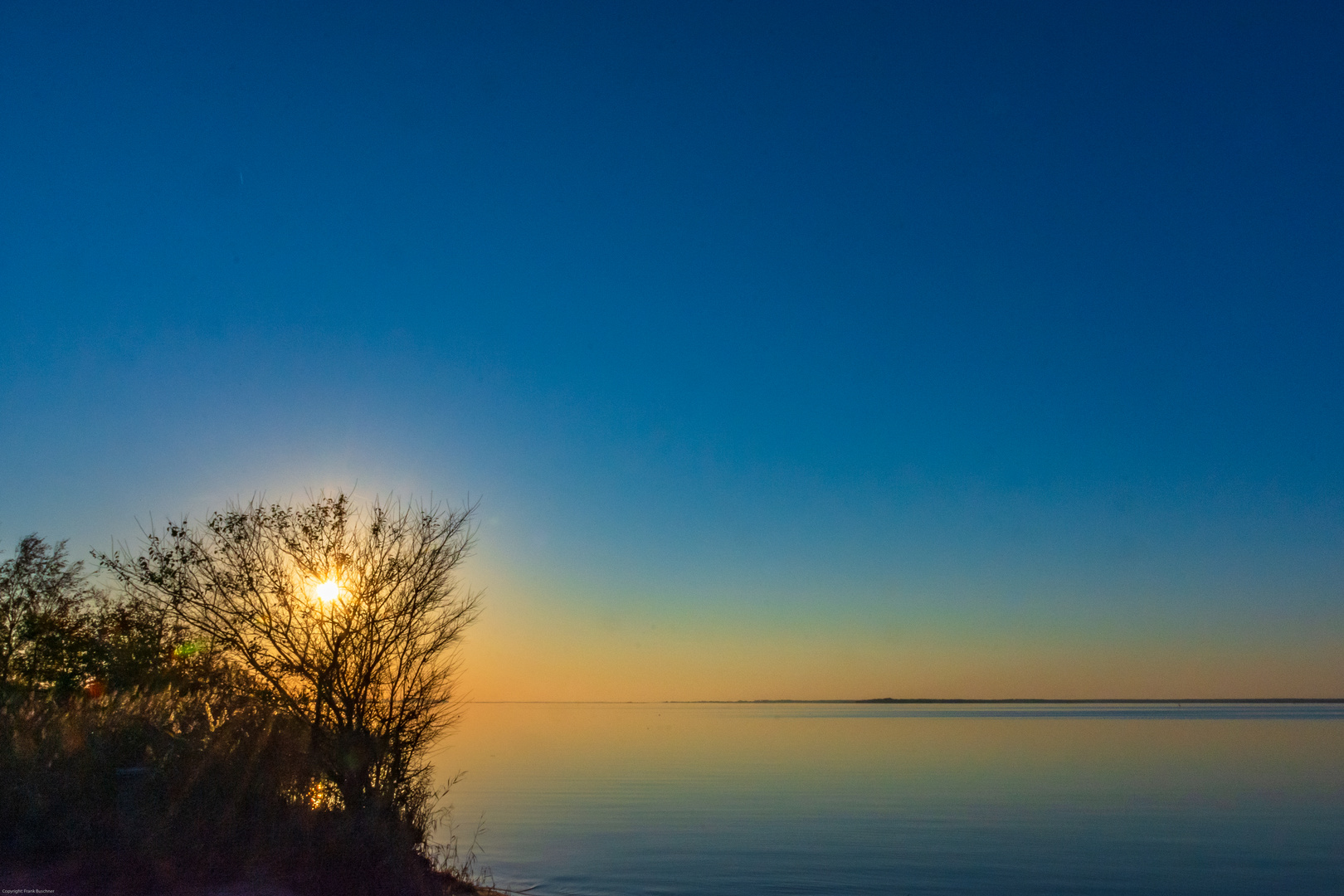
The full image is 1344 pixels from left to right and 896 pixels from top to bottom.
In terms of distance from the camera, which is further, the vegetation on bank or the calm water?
the calm water

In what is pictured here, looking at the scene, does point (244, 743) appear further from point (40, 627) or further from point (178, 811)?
point (40, 627)

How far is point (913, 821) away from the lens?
104ft

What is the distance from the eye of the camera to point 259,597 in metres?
17.8

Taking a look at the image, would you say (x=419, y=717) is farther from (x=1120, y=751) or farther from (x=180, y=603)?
(x=1120, y=751)

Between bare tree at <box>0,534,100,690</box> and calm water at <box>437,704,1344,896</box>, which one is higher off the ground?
bare tree at <box>0,534,100,690</box>

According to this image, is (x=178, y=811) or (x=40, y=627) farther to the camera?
(x=40, y=627)

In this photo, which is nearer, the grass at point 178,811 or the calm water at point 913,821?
the grass at point 178,811

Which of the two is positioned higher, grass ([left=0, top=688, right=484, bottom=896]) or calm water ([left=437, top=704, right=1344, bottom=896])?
grass ([left=0, top=688, right=484, bottom=896])

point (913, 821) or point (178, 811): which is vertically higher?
point (178, 811)

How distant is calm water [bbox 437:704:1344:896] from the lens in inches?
899

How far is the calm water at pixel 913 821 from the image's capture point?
899 inches

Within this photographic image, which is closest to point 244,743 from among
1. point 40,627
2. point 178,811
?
point 178,811

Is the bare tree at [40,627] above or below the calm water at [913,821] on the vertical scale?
above

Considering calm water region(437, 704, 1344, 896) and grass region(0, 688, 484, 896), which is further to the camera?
calm water region(437, 704, 1344, 896)
